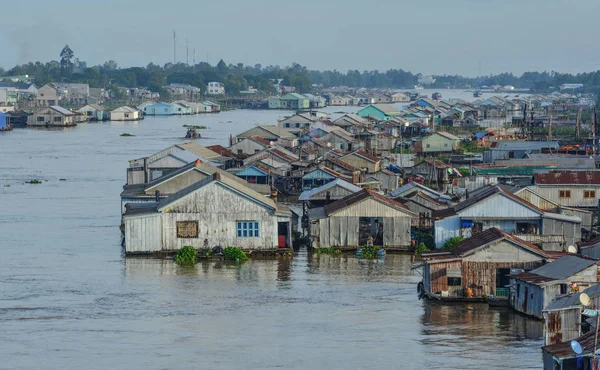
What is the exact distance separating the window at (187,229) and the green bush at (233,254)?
0.64 m

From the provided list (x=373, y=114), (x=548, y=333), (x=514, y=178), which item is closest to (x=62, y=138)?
(x=373, y=114)

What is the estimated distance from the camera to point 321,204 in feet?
77.7

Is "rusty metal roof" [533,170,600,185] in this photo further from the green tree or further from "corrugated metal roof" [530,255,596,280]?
the green tree

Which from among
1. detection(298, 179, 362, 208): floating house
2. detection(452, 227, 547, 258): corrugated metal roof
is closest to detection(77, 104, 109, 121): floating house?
detection(298, 179, 362, 208): floating house

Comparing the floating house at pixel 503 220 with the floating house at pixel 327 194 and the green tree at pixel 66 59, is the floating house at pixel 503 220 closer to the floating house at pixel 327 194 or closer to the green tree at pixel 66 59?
the floating house at pixel 327 194

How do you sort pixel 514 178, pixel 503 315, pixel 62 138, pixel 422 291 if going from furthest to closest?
1. pixel 62 138
2. pixel 514 178
3. pixel 422 291
4. pixel 503 315

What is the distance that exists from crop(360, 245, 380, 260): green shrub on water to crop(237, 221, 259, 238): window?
1.96m

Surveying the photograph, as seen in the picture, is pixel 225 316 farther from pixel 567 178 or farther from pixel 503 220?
pixel 567 178

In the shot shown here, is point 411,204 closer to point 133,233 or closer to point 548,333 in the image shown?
point 133,233

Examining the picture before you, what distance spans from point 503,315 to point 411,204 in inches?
260

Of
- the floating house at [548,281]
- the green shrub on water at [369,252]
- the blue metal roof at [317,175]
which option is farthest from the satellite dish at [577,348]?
the blue metal roof at [317,175]

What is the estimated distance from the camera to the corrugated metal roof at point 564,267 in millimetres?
15004

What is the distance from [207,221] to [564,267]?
6.95 meters

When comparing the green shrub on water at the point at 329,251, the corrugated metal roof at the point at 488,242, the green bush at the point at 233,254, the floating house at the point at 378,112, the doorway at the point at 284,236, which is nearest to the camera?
the corrugated metal roof at the point at 488,242
